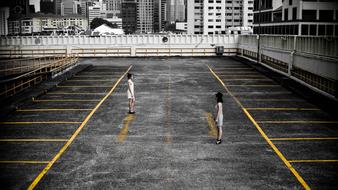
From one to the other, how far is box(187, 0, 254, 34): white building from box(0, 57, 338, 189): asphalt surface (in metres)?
168

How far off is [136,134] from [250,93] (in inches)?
445

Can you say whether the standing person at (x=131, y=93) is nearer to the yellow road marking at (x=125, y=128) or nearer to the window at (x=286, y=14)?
the yellow road marking at (x=125, y=128)

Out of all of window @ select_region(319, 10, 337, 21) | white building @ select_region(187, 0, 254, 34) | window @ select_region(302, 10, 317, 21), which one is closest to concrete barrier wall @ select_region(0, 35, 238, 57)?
window @ select_region(302, 10, 317, 21)

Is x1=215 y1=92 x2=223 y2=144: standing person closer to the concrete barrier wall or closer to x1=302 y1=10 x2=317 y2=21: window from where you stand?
the concrete barrier wall

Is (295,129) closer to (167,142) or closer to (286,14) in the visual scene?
(167,142)

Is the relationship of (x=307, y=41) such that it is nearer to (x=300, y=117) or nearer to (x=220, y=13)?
(x=300, y=117)

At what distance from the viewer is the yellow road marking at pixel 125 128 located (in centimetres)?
1499

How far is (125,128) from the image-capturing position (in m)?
16.5

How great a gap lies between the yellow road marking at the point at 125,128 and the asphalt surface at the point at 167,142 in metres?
0.04

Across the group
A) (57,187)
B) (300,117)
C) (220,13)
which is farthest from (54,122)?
(220,13)

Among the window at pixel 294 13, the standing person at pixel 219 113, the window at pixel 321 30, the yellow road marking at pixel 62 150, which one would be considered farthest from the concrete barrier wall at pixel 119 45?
the standing person at pixel 219 113

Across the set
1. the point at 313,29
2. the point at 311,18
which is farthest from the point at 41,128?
the point at 313,29

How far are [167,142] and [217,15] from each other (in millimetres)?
182363

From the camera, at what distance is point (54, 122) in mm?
17453
